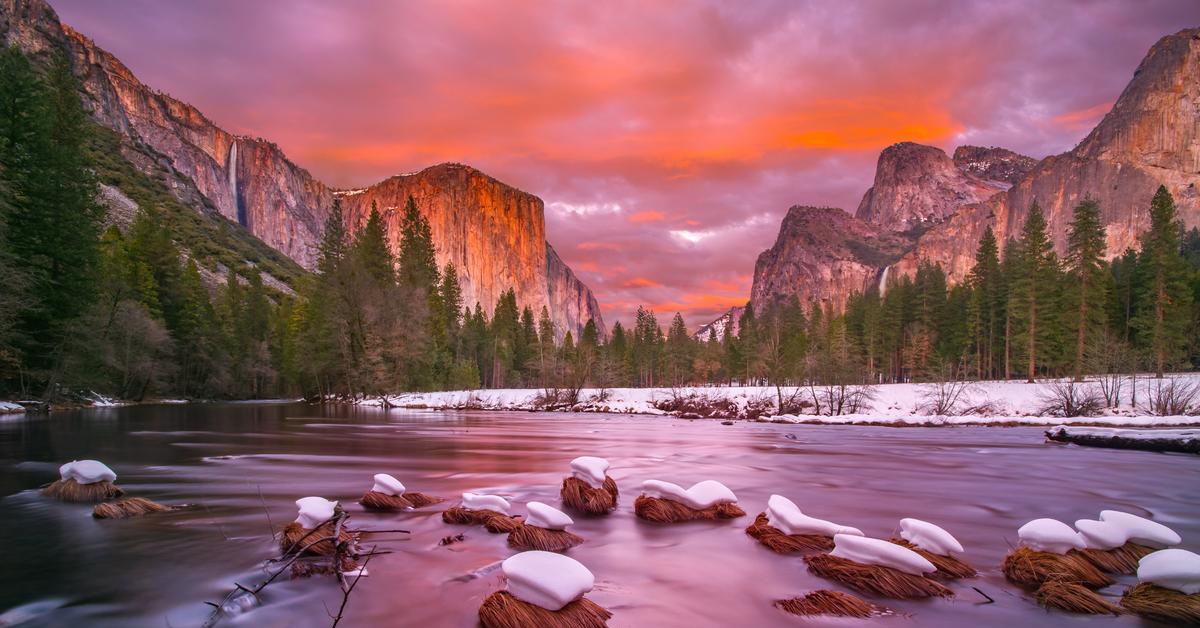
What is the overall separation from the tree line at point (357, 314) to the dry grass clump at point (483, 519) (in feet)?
91.5

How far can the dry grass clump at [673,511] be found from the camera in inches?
299

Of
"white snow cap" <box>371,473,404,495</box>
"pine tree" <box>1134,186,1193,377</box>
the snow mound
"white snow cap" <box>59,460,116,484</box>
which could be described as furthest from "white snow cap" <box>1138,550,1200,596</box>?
"pine tree" <box>1134,186,1193,377</box>

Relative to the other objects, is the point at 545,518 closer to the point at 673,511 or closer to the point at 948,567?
the point at 673,511

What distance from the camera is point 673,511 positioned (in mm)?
7641

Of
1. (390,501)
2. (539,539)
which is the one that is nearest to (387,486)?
(390,501)

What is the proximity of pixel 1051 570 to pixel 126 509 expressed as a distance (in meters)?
10.8

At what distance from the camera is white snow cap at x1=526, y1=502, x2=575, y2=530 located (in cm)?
636

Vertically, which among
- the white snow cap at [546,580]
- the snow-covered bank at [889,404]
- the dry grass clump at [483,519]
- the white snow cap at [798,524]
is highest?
the white snow cap at [546,580]

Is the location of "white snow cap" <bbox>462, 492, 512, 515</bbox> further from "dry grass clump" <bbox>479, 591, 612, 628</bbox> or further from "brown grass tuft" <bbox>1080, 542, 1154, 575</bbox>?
A: "brown grass tuft" <bbox>1080, 542, 1154, 575</bbox>

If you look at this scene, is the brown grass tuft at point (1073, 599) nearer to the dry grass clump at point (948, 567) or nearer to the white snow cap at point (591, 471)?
the dry grass clump at point (948, 567)

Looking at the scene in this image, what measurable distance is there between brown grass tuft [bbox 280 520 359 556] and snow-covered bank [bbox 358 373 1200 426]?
31140mm

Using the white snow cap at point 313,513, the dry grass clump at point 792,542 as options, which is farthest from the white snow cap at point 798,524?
the white snow cap at point 313,513

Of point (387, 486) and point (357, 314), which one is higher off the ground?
point (357, 314)

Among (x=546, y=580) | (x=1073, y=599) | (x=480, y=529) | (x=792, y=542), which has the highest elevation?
(x=546, y=580)
